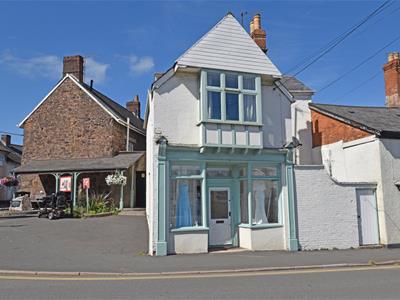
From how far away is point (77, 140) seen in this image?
28000mm

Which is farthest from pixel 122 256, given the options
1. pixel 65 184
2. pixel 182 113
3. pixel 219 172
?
pixel 65 184

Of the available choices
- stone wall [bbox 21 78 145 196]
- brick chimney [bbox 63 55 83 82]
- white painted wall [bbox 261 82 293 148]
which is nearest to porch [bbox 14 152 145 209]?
Answer: stone wall [bbox 21 78 145 196]

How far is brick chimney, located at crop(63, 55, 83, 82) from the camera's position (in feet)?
99.0

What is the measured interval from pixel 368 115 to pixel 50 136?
72.9ft

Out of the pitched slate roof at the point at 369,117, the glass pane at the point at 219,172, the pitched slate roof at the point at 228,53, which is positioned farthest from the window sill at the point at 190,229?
the pitched slate roof at the point at 369,117

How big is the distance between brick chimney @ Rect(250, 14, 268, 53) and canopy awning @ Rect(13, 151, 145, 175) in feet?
36.1

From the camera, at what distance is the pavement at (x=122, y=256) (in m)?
10.1

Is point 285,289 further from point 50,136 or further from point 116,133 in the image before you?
point 50,136

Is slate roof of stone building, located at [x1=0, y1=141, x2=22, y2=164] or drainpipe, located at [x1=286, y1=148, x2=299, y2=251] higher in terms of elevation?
slate roof of stone building, located at [x1=0, y1=141, x2=22, y2=164]

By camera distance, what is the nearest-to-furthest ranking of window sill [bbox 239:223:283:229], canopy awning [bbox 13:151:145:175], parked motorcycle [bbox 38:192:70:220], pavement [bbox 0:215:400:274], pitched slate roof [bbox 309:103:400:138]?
1. pavement [bbox 0:215:400:274]
2. window sill [bbox 239:223:283:229]
3. pitched slate roof [bbox 309:103:400:138]
4. parked motorcycle [bbox 38:192:70:220]
5. canopy awning [bbox 13:151:145:175]

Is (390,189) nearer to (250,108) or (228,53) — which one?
(250,108)

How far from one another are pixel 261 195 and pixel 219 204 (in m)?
1.69

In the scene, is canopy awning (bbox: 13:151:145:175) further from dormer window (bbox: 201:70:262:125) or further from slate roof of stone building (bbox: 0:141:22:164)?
slate roof of stone building (bbox: 0:141:22:164)

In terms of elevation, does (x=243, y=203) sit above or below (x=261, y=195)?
below
